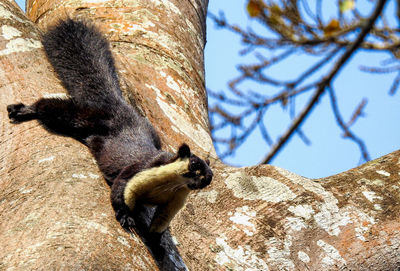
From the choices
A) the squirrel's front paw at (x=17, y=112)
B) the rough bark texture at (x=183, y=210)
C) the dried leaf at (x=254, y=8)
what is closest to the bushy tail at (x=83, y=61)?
the rough bark texture at (x=183, y=210)

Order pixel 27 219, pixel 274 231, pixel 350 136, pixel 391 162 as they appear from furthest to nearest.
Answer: pixel 391 162, pixel 274 231, pixel 27 219, pixel 350 136

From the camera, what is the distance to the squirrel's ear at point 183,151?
287cm

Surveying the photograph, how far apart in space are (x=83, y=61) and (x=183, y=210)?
4.81ft

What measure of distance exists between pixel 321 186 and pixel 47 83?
1.81 metres

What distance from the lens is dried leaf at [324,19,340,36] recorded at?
1394 mm

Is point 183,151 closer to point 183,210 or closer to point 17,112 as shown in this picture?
point 183,210

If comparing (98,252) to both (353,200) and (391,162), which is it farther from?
(391,162)

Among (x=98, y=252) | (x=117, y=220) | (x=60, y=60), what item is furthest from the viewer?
(x=60, y=60)

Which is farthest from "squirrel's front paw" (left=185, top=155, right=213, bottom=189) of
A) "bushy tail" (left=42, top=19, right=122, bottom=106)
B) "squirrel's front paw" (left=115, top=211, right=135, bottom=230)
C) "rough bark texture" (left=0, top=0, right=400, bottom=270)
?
"bushy tail" (left=42, top=19, right=122, bottom=106)

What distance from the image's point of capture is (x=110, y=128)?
11.4 feet

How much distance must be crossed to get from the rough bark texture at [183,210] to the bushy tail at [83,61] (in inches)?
4.1

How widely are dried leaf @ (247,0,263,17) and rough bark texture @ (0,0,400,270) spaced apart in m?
1.00

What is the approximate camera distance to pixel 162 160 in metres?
3.04

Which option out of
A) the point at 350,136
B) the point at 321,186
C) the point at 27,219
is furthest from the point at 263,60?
the point at 321,186
